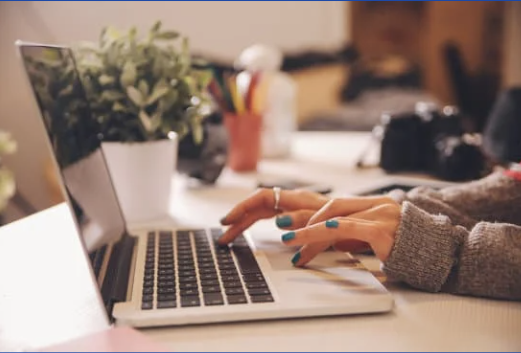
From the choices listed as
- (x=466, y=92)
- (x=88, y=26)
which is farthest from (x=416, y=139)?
(x=466, y=92)

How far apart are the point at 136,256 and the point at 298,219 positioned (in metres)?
0.20

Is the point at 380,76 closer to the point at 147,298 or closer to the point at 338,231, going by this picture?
the point at 338,231

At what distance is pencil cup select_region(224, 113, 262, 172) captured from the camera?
1.35m

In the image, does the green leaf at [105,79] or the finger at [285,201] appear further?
the green leaf at [105,79]

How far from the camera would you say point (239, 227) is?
77 cm

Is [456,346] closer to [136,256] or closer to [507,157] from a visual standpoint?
[136,256]

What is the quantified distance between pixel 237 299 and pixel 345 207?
22cm

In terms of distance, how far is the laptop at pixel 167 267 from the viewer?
1.80 ft

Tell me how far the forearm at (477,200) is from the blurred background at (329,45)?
494mm

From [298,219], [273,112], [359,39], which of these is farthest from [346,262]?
[359,39]

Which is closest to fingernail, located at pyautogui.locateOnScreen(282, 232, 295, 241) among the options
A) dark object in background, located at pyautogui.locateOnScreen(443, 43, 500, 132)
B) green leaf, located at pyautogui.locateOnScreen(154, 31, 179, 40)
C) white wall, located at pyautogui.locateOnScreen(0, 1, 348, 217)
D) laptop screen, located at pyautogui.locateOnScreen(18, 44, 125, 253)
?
laptop screen, located at pyautogui.locateOnScreen(18, 44, 125, 253)

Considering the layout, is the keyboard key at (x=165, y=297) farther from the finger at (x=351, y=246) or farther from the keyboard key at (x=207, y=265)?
the finger at (x=351, y=246)

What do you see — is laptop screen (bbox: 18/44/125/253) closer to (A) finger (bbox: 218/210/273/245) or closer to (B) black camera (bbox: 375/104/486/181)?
(A) finger (bbox: 218/210/273/245)

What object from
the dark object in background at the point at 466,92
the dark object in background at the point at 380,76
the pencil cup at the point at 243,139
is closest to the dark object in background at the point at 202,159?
the pencil cup at the point at 243,139
